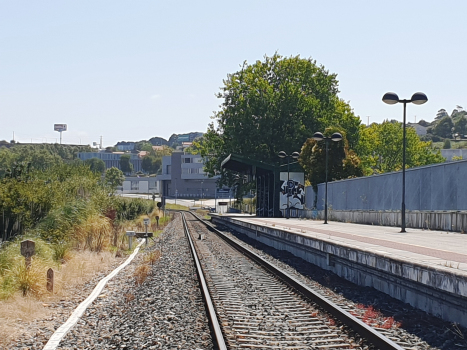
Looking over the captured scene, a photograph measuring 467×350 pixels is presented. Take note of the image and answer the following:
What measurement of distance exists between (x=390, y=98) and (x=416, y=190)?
6.29 m

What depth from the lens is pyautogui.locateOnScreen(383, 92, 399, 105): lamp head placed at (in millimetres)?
22641

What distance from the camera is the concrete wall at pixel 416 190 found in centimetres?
2347

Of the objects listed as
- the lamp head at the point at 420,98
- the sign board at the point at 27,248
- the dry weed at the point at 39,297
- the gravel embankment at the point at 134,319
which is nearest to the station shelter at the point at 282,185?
Result: the lamp head at the point at 420,98

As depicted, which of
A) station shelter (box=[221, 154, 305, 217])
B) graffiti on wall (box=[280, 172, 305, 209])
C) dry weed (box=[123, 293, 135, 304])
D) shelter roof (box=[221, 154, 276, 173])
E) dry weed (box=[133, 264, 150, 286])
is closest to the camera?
dry weed (box=[123, 293, 135, 304])

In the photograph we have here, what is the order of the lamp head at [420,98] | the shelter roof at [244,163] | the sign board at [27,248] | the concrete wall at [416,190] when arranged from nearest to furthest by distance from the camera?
the sign board at [27,248]
the lamp head at [420,98]
the concrete wall at [416,190]
the shelter roof at [244,163]

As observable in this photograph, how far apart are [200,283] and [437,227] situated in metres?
13.4

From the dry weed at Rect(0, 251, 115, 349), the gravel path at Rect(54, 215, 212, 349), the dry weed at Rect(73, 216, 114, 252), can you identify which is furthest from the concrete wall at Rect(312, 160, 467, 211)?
the dry weed at Rect(73, 216, 114, 252)

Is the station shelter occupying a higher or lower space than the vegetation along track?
higher

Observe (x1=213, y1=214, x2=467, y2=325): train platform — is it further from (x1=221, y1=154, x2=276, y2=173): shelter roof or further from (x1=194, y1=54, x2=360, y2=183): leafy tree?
(x1=194, y1=54, x2=360, y2=183): leafy tree

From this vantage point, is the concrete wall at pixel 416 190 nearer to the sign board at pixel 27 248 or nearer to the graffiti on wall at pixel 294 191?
the graffiti on wall at pixel 294 191

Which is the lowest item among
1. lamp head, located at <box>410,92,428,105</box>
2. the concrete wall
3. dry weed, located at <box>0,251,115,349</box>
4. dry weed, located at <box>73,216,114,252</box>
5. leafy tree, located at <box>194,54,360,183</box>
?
dry weed, located at <box>0,251,115,349</box>

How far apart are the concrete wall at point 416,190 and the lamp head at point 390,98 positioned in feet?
11.2

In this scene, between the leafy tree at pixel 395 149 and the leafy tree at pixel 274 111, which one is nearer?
the leafy tree at pixel 274 111

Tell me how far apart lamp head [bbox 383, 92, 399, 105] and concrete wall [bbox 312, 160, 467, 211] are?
342 cm
